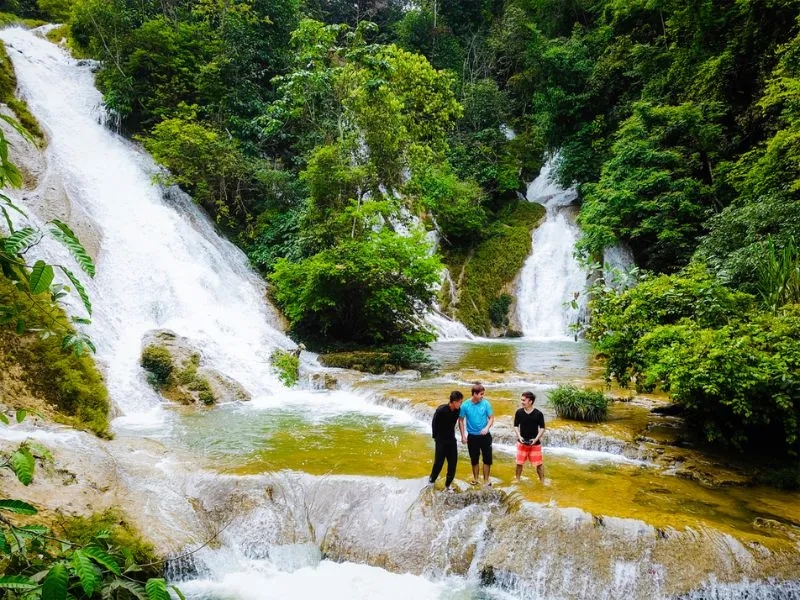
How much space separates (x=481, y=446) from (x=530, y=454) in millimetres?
722

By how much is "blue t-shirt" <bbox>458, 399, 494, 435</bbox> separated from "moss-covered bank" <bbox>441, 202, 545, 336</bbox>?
19.0m

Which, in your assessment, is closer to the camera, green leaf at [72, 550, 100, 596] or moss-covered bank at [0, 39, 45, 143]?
green leaf at [72, 550, 100, 596]

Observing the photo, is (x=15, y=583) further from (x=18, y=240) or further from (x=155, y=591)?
(x=18, y=240)

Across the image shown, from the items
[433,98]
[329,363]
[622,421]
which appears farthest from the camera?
[433,98]

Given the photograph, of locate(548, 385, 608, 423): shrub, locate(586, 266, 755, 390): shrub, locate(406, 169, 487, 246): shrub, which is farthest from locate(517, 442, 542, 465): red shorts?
locate(406, 169, 487, 246): shrub

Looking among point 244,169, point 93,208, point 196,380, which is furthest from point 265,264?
point 196,380

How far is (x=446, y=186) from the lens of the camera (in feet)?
90.8

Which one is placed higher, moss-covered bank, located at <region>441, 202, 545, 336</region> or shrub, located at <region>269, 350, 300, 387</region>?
moss-covered bank, located at <region>441, 202, 545, 336</region>

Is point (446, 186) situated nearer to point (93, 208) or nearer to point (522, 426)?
point (93, 208)

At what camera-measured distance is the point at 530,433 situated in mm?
7227

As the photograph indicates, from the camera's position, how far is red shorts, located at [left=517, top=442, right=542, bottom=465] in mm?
7199

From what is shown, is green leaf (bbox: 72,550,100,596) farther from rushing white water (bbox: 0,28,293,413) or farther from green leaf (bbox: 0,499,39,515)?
rushing white water (bbox: 0,28,293,413)

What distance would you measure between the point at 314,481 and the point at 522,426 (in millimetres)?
3148

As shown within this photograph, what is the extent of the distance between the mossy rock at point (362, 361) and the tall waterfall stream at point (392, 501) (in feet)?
4.82
